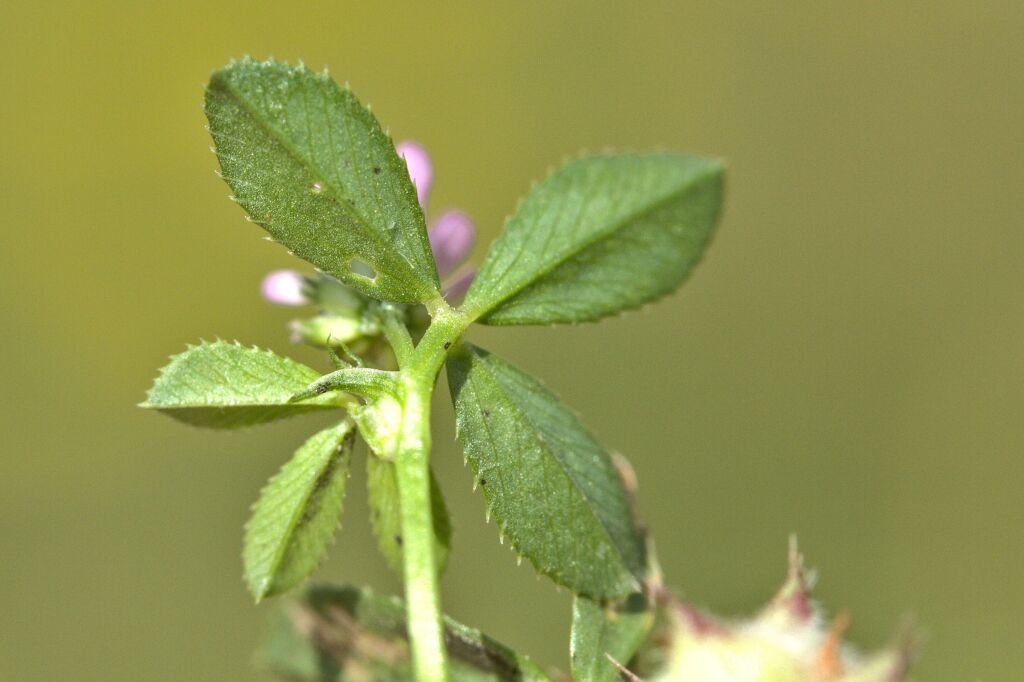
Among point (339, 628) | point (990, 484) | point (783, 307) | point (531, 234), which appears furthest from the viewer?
point (783, 307)

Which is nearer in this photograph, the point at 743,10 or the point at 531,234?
the point at 531,234

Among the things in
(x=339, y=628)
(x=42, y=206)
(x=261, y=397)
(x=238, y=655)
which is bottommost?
(x=238, y=655)

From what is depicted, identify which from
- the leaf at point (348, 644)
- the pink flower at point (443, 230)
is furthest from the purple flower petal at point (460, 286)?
the leaf at point (348, 644)

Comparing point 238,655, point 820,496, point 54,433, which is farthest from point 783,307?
point 54,433

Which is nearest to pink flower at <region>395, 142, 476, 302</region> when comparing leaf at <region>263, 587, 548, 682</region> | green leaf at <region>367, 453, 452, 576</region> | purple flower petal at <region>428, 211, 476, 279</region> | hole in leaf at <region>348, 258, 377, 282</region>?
purple flower petal at <region>428, 211, 476, 279</region>

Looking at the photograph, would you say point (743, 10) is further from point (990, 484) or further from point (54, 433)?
point (54, 433)

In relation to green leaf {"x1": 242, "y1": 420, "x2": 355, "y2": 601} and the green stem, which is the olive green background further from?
the green stem

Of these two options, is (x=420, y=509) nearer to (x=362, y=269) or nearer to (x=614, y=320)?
(x=362, y=269)
